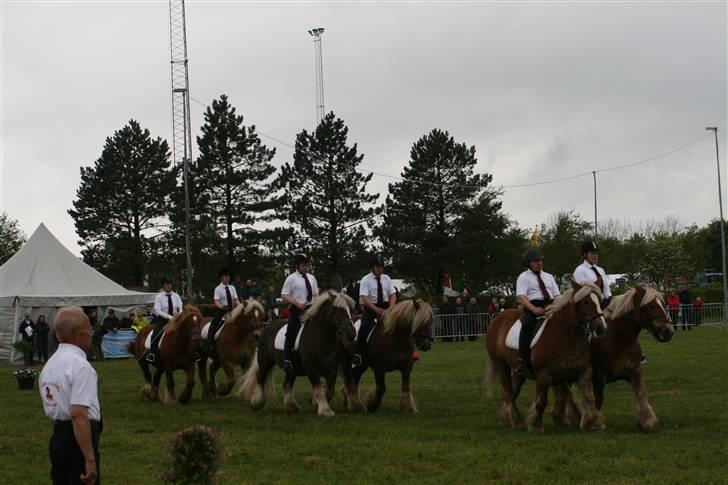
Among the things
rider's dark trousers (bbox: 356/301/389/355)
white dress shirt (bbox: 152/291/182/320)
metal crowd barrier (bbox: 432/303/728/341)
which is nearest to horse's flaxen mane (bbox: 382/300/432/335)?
rider's dark trousers (bbox: 356/301/389/355)

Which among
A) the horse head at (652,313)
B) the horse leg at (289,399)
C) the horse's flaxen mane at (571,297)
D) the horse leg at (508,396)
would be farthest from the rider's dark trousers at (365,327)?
the horse head at (652,313)

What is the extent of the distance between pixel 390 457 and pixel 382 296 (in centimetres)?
513

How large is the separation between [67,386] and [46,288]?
31.0 m

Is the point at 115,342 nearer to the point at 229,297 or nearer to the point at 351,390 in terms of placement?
the point at 229,297

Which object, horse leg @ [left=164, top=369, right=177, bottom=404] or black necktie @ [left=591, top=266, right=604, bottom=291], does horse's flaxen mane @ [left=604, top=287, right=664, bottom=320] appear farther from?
horse leg @ [left=164, top=369, right=177, bottom=404]

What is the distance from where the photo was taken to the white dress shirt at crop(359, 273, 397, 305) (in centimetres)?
1478

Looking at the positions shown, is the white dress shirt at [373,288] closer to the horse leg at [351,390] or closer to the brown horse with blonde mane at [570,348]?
the horse leg at [351,390]

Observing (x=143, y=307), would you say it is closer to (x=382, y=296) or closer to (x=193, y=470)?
(x=382, y=296)

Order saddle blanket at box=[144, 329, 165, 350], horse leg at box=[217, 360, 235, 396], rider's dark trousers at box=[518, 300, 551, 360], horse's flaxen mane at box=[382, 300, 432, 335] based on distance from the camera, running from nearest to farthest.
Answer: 1. rider's dark trousers at box=[518, 300, 551, 360]
2. horse's flaxen mane at box=[382, 300, 432, 335]
3. horse leg at box=[217, 360, 235, 396]
4. saddle blanket at box=[144, 329, 165, 350]

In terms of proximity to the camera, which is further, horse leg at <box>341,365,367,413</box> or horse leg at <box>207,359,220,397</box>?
horse leg at <box>207,359,220,397</box>

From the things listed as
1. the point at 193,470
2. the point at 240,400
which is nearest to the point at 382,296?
the point at 240,400

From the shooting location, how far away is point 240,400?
1681 centimetres

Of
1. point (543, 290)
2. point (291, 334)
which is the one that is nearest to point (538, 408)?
point (543, 290)

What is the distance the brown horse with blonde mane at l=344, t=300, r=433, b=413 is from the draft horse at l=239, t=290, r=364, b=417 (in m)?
0.44
